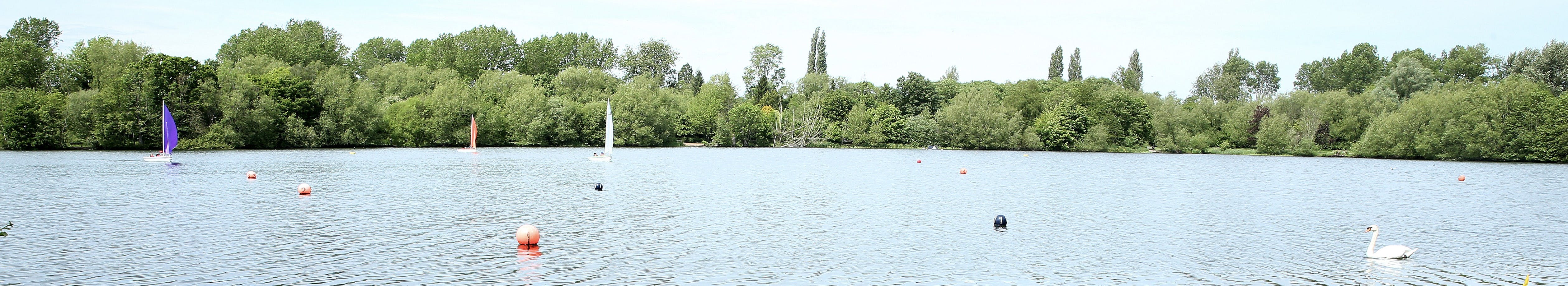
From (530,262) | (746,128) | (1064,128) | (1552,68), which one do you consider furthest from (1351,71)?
(530,262)

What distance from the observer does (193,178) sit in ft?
114

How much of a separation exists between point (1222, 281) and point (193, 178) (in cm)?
3587

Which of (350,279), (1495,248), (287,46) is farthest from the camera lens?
(287,46)

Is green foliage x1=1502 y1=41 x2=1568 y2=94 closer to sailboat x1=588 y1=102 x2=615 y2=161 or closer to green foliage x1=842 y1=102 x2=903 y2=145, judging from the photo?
green foliage x1=842 y1=102 x2=903 y2=145

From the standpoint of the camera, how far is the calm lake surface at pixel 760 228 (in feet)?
44.6

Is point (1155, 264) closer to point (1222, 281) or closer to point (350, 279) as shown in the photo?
point (1222, 281)

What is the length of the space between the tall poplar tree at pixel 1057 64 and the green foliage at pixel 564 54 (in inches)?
2321

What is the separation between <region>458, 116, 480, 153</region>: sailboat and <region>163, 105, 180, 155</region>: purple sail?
75.0 ft

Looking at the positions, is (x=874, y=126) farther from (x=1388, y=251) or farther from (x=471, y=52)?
(x=1388, y=251)

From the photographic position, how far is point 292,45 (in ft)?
309

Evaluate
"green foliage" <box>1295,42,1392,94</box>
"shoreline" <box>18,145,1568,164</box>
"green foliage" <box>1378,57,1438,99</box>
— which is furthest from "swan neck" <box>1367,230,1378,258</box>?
"green foliage" <box>1295,42,1392,94</box>

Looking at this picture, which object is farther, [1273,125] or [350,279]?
[1273,125]

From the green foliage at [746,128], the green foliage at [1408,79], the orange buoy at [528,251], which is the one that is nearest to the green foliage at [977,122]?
the green foliage at [746,128]

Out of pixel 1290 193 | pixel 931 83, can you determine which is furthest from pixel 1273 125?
pixel 1290 193
